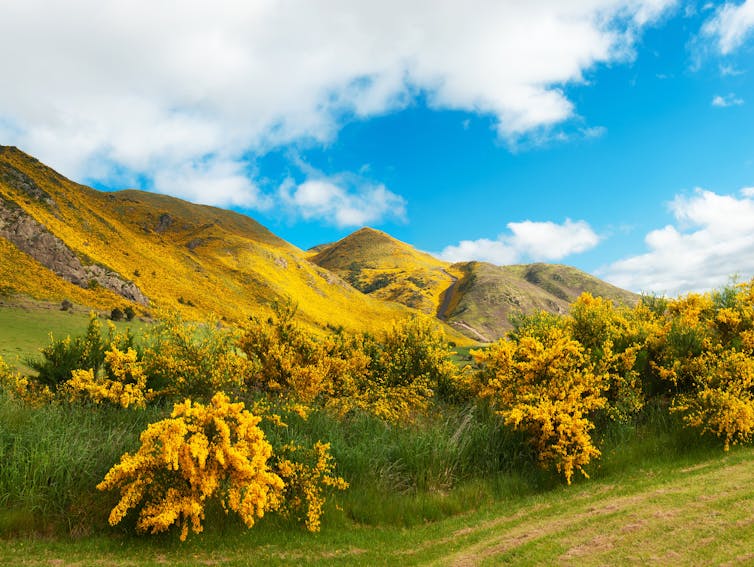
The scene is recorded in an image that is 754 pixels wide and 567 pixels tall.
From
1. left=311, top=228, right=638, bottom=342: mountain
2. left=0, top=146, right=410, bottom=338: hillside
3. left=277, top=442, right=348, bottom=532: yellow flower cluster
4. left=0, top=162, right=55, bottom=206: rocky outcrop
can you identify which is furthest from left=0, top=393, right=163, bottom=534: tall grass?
left=311, top=228, right=638, bottom=342: mountain

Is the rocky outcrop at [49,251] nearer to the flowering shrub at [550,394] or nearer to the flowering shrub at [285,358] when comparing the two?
the flowering shrub at [285,358]

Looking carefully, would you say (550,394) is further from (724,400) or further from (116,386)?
(116,386)

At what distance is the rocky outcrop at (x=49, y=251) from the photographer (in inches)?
1558

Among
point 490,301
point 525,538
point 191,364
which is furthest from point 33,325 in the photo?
point 490,301

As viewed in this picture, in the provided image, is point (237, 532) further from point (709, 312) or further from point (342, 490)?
point (709, 312)

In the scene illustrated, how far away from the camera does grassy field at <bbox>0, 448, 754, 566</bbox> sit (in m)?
5.75

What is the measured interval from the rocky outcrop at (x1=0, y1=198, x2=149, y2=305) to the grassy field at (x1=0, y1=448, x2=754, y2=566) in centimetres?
3983

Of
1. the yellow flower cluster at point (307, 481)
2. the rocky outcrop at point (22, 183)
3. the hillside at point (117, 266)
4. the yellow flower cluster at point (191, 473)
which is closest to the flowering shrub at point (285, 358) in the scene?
the hillside at point (117, 266)

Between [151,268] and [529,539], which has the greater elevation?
[151,268]

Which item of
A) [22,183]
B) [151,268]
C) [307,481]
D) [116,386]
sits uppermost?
[22,183]

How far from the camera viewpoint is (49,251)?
133 ft

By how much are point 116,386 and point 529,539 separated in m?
9.02

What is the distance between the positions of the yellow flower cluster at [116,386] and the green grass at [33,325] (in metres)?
12.5

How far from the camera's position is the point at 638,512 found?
682 centimetres
